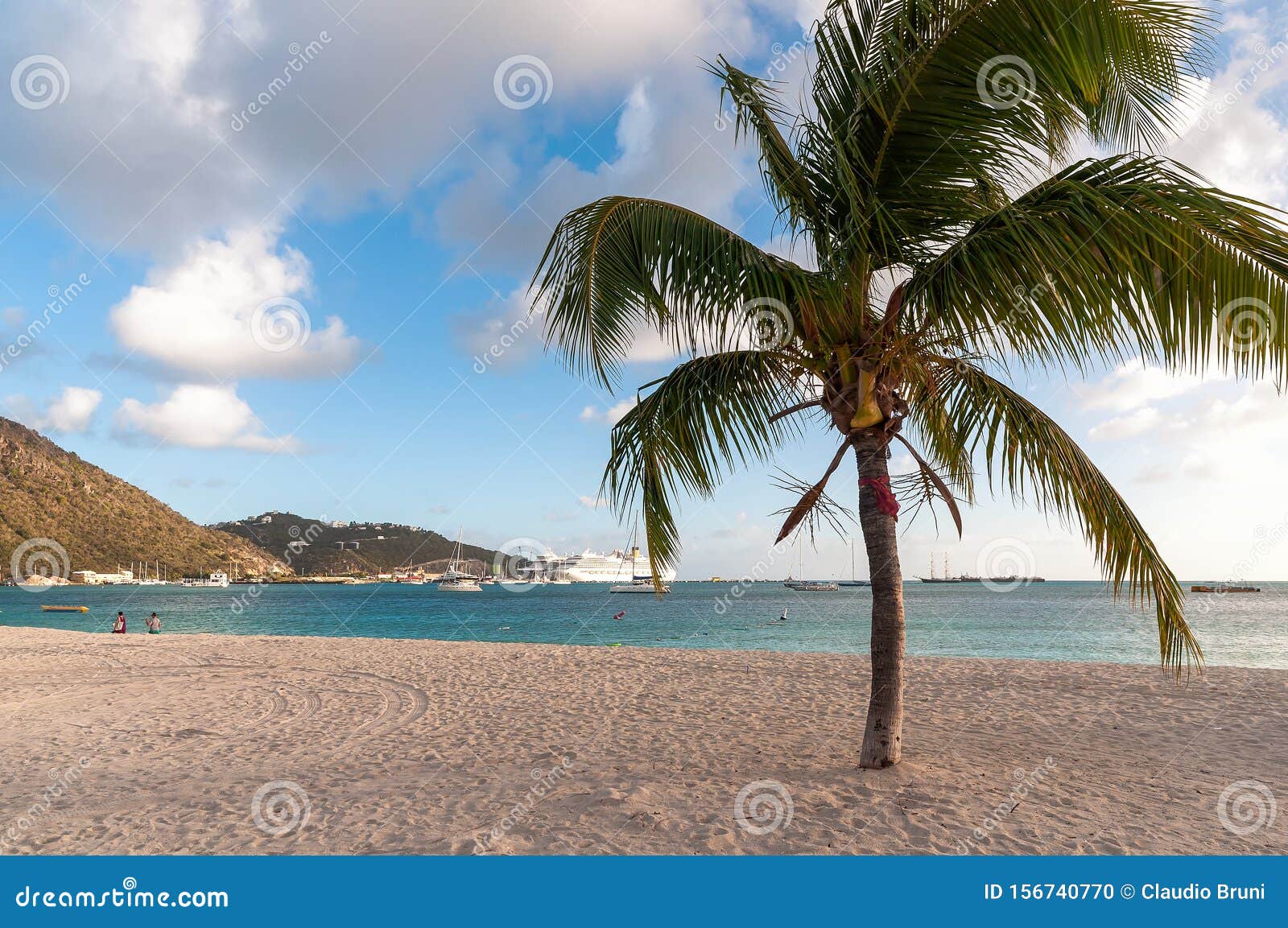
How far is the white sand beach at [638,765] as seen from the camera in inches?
178

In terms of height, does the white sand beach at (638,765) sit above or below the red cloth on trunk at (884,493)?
below

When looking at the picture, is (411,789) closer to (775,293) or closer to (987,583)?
(775,293)

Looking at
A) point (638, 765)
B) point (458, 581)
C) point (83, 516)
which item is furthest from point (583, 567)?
point (638, 765)

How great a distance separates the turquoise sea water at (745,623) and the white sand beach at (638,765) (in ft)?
22.9

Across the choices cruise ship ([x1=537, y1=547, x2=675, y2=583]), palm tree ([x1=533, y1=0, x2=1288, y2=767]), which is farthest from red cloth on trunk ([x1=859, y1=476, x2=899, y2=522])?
cruise ship ([x1=537, y1=547, x2=675, y2=583])

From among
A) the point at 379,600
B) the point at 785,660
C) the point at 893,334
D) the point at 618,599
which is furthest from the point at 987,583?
the point at 893,334

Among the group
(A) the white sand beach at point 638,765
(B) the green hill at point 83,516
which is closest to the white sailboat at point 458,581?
(B) the green hill at point 83,516

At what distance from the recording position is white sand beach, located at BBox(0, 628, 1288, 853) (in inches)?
178

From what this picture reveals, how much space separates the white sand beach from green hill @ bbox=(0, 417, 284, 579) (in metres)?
69.6

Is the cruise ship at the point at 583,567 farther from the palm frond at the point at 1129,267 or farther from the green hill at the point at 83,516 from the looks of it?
the palm frond at the point at 1129,267

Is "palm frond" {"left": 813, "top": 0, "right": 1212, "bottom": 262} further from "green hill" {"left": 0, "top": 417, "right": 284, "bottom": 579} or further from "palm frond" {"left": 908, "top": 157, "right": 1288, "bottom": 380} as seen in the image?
"green hill" {"left": 0, "top": 417, "right": 284, "bottom": 579}

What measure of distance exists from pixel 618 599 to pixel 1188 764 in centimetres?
7586

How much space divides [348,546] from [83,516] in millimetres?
45764

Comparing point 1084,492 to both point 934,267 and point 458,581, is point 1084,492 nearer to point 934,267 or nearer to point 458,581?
point 934,267
